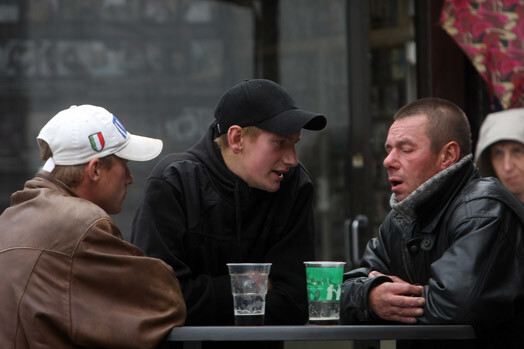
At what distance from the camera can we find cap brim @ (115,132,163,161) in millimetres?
2918

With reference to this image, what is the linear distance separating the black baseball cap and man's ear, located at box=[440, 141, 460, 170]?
42 cm

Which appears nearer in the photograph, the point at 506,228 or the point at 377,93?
the point at 506,228

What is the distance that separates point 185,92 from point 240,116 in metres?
2.56

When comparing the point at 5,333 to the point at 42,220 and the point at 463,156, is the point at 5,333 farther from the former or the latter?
the point at 463,156

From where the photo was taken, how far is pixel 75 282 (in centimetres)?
256

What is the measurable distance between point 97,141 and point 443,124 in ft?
3.71

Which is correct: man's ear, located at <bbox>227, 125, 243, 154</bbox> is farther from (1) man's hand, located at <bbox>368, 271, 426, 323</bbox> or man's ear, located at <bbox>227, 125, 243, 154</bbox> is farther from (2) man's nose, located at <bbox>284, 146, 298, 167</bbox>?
(1) man's hand, located at <bbox>368, 271, 426, 323</bbox>

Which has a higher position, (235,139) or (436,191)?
(235,139)

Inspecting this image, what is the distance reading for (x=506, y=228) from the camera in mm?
2688

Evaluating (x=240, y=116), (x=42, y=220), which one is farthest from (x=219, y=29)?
(x=42, y=220)

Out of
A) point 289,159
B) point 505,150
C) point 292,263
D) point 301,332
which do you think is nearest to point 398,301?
point 301,332

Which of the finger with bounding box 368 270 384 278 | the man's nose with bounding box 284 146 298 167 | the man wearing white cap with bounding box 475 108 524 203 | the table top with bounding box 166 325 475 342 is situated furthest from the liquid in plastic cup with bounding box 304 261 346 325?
the man wearing white cap with bounding box 475 108 524 203

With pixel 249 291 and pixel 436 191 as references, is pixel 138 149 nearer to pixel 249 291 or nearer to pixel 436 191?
pixel 249 291

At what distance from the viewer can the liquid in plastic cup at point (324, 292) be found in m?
2.66
